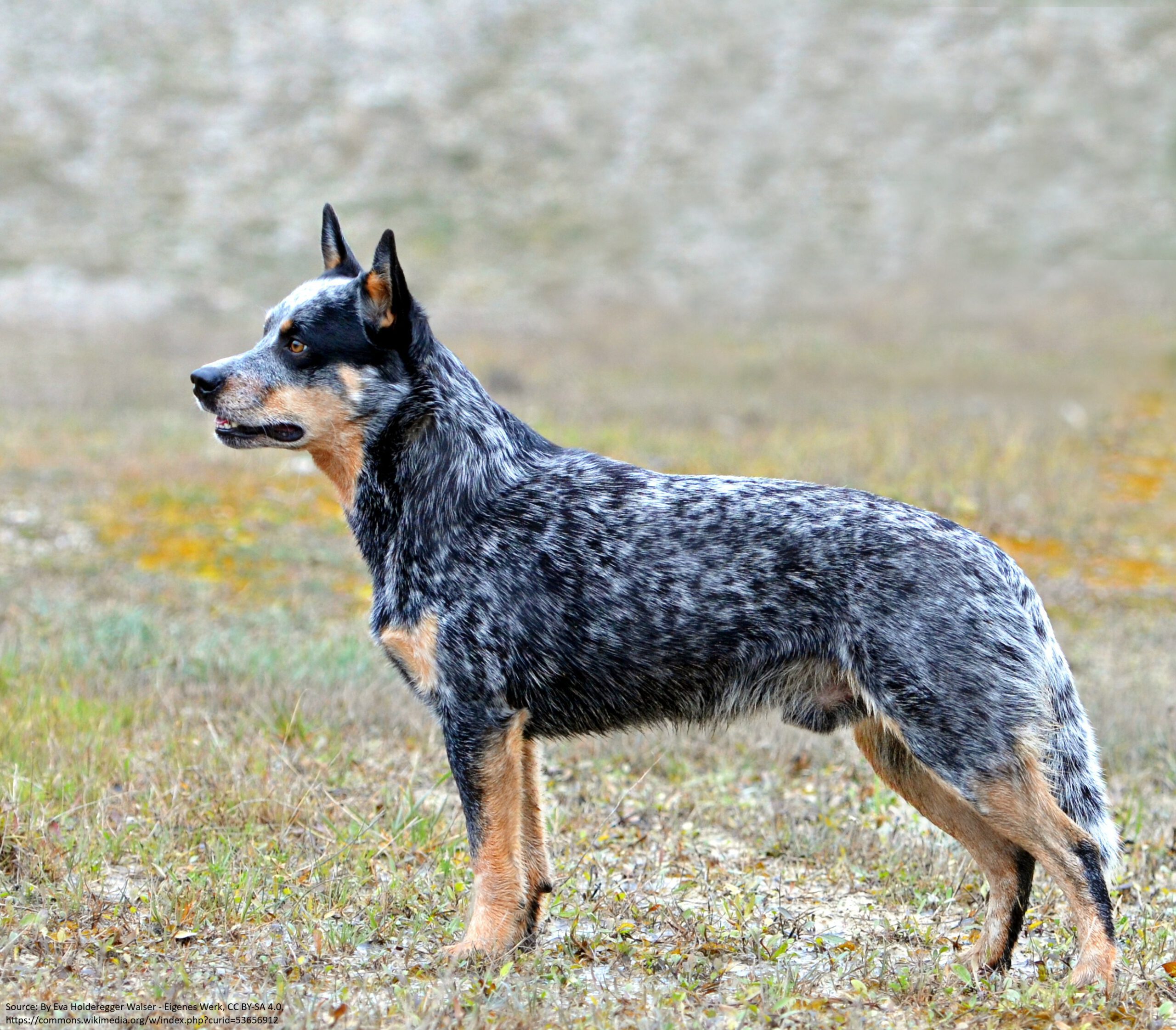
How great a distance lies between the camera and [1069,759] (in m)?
4.57

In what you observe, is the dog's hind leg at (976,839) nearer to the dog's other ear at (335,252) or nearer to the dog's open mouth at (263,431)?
the dog's open mouth at (263,431)

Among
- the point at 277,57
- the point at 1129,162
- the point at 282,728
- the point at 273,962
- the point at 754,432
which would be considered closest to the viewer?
the point at 273,962

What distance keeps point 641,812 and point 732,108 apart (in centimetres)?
3839

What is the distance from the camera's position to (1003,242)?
1243 inches

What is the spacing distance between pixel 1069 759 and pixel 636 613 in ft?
5.71

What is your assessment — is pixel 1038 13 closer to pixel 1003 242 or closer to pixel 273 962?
pixel 1003 242

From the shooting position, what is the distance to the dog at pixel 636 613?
4387 mm

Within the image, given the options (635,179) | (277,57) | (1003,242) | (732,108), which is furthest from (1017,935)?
(277,57)

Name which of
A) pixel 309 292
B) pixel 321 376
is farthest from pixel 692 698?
pixel 309 292

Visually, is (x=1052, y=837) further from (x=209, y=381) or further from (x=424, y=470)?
(x=209, y=381)

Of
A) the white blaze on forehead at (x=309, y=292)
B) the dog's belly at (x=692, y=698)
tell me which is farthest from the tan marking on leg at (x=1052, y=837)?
the white blaze on forehead at (x=309, y=292)

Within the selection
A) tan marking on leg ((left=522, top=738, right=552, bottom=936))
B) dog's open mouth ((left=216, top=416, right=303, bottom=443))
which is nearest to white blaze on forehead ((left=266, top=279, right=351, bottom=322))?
dog's open mouth ((left=216, top=416, right=303, bottom=443))

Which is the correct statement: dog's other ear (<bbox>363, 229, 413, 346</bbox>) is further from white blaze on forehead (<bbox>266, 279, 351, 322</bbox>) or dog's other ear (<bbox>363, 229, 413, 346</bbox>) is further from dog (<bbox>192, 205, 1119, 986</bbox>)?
white blaze on forehead (<bbox>266, 279, 351, 322</bbox>)

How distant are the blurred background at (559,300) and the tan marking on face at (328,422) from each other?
1.76 m
